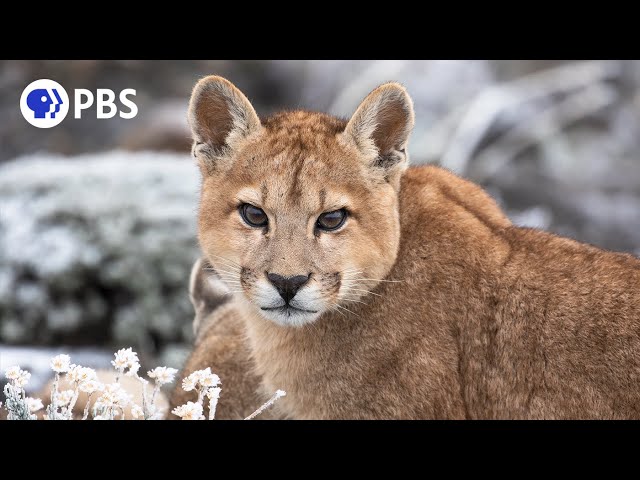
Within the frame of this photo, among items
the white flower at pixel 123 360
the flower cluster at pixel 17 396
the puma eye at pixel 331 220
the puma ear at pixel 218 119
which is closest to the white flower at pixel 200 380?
the white flower at pixel 123 360

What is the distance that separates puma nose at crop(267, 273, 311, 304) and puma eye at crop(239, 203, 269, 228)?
374 millimetres

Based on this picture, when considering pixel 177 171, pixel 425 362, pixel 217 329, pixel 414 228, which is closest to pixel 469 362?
pixel 425 362

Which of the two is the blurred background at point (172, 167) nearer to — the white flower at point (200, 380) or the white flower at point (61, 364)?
the white flower at point (61, 364)

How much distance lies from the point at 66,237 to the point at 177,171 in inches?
69.9

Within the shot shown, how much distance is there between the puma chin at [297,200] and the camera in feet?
16.4

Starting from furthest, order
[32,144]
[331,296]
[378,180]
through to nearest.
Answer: [32,144] → [378,180] → [331,296]

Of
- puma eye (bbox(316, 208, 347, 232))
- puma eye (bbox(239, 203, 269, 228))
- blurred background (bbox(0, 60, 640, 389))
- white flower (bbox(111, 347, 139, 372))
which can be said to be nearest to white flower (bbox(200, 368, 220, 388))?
white flower (bbox(111, 347, 139, 372))

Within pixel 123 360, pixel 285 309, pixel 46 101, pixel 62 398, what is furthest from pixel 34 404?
pixel 46 101

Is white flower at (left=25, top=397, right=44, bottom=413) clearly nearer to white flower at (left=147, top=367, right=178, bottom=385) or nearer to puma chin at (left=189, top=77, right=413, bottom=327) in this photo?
white flower at (left=147, top=367, right=178, bottom=385)

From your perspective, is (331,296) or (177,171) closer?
(331,296)

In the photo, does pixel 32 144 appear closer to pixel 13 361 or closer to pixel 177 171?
pixel 177 171

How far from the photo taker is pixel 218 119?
18.2ft

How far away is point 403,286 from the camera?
208 inches

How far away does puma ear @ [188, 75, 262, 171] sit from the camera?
17.7 feet
